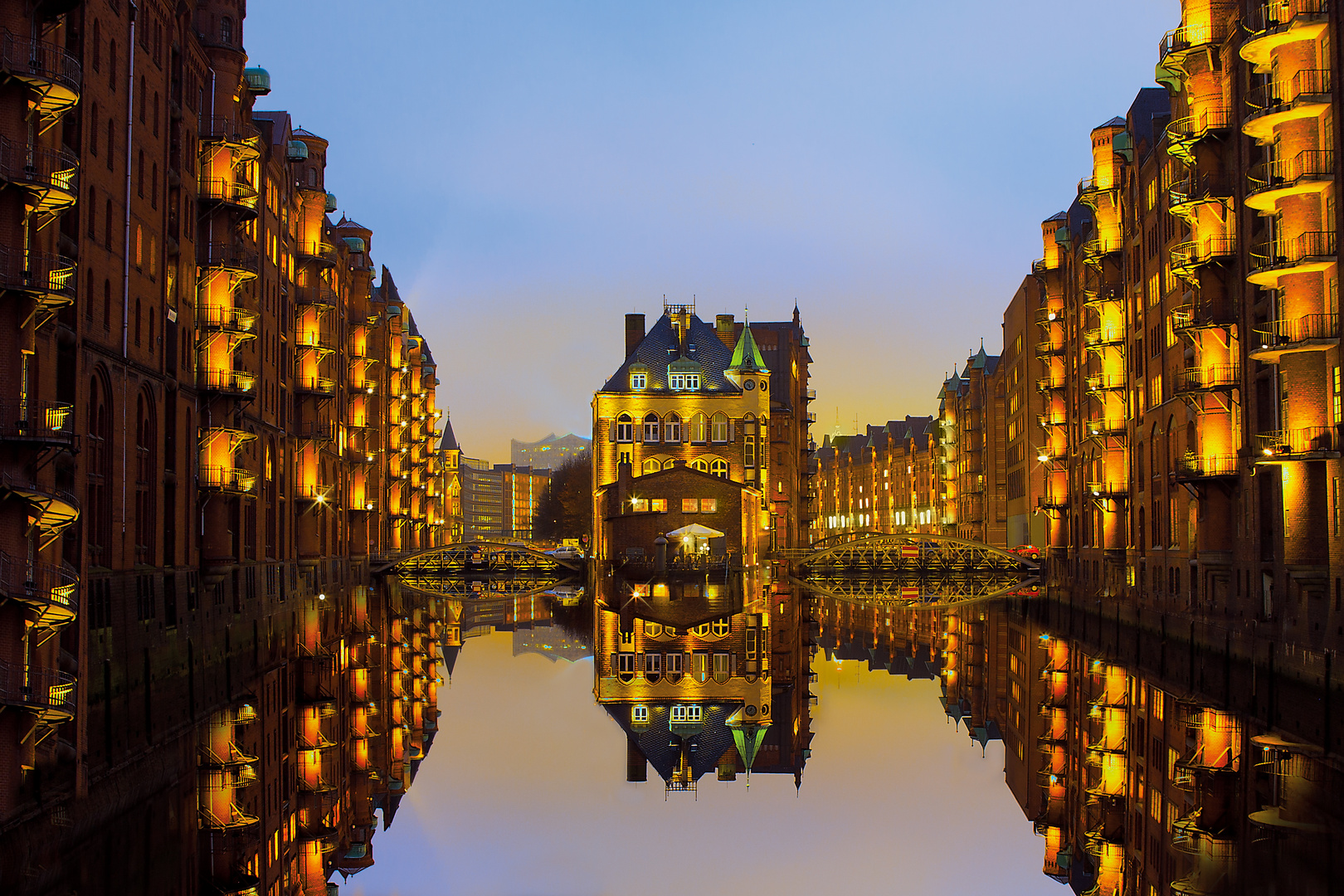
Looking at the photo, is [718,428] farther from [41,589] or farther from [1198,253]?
[41,589]

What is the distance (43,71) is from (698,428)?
74805mm

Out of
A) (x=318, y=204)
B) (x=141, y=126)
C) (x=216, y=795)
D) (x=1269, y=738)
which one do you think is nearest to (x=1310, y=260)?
(x=1269, y=738)

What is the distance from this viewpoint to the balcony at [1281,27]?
31.1 m

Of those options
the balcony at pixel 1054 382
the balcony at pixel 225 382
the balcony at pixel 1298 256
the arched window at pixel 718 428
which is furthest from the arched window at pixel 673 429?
the balcony at pixel 1298 256

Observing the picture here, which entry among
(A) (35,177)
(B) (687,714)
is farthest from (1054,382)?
(A) (35,177)

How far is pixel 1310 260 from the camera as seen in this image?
102ft

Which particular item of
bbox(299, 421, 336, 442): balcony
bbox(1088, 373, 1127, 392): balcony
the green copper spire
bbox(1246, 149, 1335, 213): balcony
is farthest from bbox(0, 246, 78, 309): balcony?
the green copper spire

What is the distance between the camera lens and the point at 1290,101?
105 feet

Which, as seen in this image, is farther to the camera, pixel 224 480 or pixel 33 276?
pixel 224 480

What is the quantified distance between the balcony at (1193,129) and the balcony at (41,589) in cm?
3207

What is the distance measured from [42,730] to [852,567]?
88.2m

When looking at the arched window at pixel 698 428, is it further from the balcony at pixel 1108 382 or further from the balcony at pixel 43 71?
the balcony at pixel 43 71

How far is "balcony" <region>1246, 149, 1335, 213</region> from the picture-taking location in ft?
102

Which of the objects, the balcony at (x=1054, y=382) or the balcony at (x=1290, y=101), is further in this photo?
the balcony at (x=1054, y=382)
